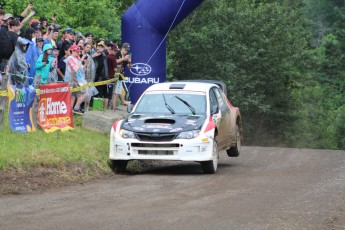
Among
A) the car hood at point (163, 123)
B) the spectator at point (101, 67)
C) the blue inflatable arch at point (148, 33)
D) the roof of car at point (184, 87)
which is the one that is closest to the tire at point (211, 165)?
the car hood at point (163, 123)

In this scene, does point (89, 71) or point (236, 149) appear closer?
point (236, 149)

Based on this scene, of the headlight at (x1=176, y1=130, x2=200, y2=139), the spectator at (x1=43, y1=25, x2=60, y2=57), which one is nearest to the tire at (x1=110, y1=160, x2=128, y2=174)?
the headlight at (x1=176, y1=130, x2=200, y2=139)

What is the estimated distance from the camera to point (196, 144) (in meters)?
16.8

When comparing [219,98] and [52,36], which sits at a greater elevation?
[52,36]

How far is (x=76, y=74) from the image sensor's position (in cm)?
2111

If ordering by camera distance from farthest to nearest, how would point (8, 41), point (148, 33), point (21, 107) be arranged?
point (148, 33), point (8, 41), point (21, 107)

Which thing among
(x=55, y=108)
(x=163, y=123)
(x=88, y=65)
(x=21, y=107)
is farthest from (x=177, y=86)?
(x=88, y=65)

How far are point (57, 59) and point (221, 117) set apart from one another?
15.2ft

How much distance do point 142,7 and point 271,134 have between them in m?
30.0

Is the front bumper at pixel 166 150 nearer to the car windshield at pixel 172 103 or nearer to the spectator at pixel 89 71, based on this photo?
the car windshield at pixel 172 103

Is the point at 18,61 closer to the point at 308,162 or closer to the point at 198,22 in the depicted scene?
the point at 308,162

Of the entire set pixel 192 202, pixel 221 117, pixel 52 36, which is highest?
pixel 52 36

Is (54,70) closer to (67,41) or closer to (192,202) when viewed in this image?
(67,41)

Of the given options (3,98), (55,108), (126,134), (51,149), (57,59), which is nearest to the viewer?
(51,149)
